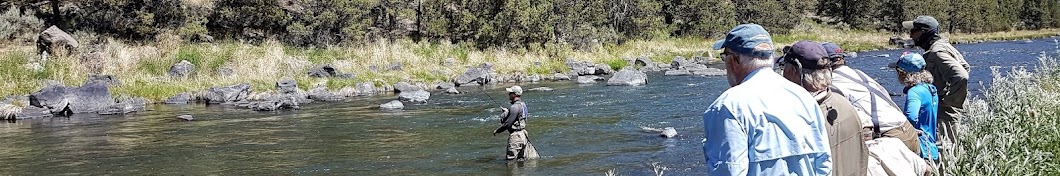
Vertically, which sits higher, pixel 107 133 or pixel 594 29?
pixel 594 29

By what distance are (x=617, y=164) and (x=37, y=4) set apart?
3120cm

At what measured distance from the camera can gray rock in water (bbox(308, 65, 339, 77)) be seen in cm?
2627

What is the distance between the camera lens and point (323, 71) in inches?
1040

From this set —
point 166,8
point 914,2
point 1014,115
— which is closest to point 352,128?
point 1014,115

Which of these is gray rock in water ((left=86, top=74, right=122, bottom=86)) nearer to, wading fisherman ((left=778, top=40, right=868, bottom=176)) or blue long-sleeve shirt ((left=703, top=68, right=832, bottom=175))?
wading fisherman ((left=778, top=40, right=868, bottom=176))

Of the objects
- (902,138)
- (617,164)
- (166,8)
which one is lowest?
(617,164)

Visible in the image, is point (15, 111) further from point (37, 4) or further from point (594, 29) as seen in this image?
point (594, 29)

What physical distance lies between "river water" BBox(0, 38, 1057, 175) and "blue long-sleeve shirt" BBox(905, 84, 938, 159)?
5.32 meters

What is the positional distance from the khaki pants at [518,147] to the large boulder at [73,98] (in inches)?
→ 478

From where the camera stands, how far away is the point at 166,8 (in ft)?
Answer: 114

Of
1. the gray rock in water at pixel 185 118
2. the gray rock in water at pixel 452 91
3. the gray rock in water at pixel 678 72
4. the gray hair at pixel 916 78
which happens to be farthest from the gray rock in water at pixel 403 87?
the gray hair at pixel 916 78

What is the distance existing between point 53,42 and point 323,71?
25.7 ft

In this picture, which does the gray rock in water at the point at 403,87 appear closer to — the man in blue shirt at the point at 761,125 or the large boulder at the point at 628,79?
the large boulder at the point at 628,79

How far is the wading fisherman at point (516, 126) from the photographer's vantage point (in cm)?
1193
